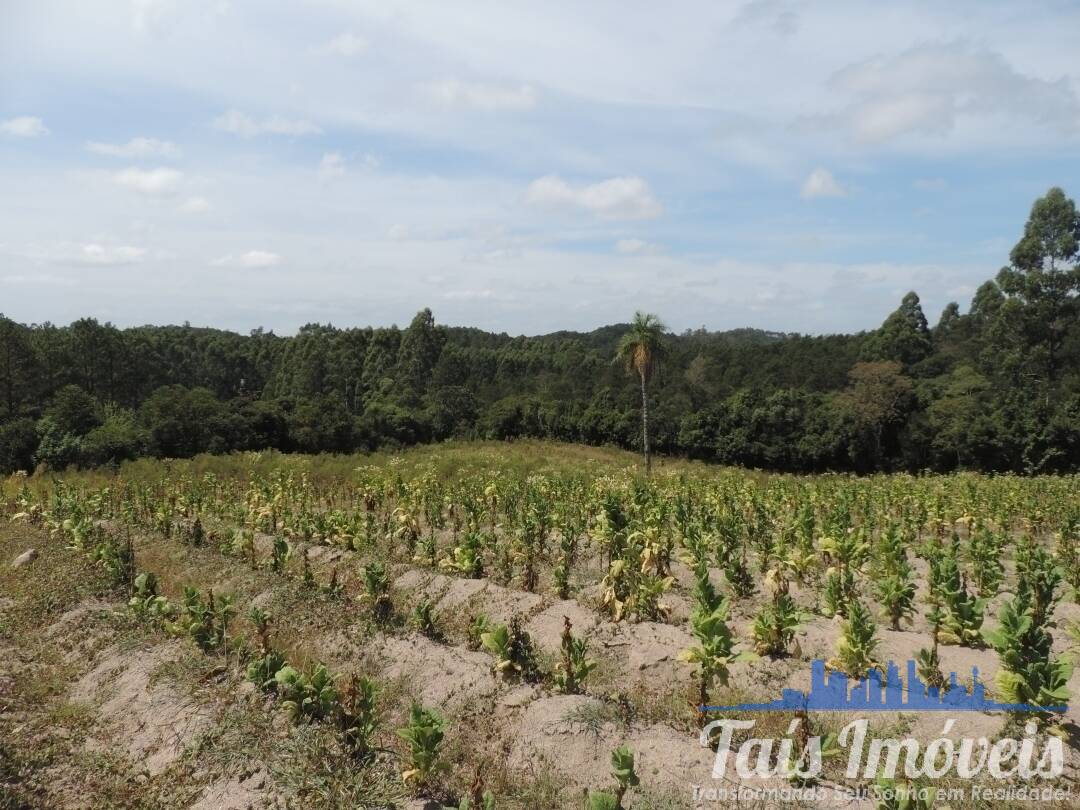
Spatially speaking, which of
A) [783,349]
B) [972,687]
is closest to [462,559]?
[972,687]

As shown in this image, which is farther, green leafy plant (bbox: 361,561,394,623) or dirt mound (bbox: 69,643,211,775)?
green leafy plant (bbox: 361,561,394,623)

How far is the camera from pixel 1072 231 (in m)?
31.4

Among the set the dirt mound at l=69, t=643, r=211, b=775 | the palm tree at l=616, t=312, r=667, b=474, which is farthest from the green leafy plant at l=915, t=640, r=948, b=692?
the palm tree at l=616, t=312, r=667, b=474

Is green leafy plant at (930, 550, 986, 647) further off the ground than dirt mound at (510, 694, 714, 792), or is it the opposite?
green leafy plant at (930, 550, 986, 647)

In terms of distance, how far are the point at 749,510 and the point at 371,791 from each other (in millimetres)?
11050

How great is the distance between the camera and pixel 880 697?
20.0 ft

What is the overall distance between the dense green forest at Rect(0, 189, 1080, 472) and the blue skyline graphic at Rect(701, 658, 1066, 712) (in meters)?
22.6

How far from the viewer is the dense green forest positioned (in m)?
29.3

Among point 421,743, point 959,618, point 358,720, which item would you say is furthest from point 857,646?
point 358,720

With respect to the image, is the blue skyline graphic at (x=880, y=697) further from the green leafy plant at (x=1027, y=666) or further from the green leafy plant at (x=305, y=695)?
the green leafy plant at (x=305, y=695)

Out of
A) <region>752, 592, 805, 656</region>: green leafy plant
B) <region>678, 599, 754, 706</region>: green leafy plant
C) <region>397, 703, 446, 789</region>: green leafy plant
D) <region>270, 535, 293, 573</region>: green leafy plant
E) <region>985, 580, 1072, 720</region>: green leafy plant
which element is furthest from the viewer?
<region>270, 535, 293, 573</region>: green leafy plant

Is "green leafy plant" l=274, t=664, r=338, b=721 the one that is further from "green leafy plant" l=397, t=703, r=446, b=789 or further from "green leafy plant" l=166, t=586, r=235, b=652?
"green leafy plant" l=166, t=586, r=235, b=652

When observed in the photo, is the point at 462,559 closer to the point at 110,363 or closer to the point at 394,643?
the point at 394,643

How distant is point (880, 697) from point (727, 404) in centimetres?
3257
